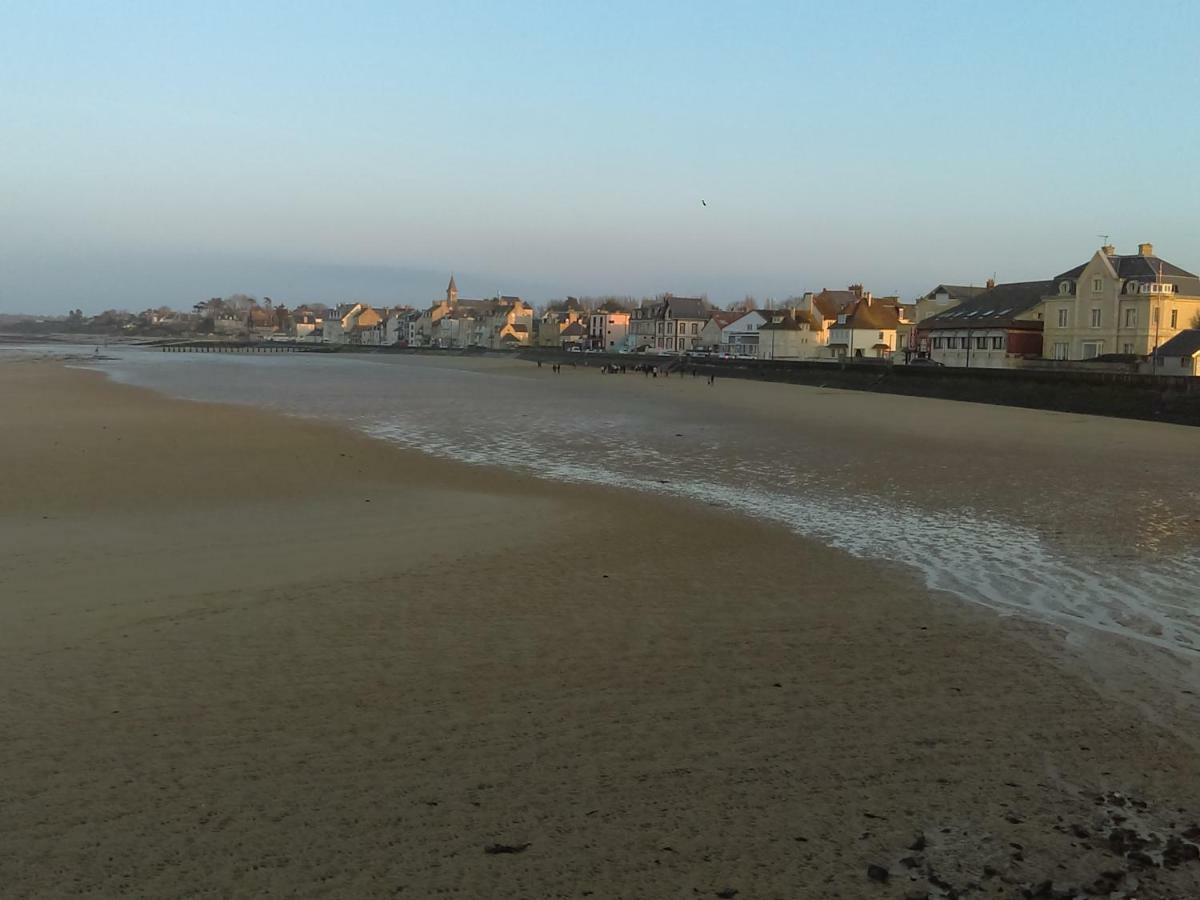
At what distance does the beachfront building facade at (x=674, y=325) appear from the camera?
4306 inches

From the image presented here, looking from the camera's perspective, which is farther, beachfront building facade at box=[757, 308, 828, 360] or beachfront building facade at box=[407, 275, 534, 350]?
beachfront building facade at box=[407, 275, 534, 350]

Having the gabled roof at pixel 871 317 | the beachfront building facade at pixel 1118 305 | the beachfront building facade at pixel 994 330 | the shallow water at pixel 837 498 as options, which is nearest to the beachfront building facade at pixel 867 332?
the gabled roof at pixel 871 317

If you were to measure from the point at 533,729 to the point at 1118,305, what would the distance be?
5531 cm

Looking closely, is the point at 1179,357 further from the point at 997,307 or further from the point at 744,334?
the point at 744,334

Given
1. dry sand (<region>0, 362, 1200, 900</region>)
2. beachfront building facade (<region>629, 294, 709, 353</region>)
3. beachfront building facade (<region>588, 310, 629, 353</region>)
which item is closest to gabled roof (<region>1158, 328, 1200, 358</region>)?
dry sand (<region>0, 362, 1200, 900</region>)

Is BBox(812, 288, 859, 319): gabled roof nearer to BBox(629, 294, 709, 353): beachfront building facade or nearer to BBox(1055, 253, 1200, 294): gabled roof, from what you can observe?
BBox(629, 294, 709, 353): beachfront building facade

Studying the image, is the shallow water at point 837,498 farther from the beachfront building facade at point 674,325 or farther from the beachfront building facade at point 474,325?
the beachfront building facade at point 474,325

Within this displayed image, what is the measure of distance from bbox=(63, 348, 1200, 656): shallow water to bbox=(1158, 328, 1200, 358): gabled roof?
74.9ft

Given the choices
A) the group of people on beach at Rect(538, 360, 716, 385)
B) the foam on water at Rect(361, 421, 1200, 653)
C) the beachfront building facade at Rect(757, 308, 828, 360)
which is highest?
the beachfront building facade at Rect(757, 308, 828, 360)

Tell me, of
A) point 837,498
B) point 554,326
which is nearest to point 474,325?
point 554,326

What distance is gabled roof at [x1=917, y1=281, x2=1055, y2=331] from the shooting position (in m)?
59.4

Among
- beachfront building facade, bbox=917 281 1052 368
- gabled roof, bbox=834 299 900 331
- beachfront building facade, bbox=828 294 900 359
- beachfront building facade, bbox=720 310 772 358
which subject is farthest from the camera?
beachfront building facade, bbox=720 310 772 358

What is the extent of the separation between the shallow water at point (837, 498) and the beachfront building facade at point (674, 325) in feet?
248

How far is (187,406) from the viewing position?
29.8 m
